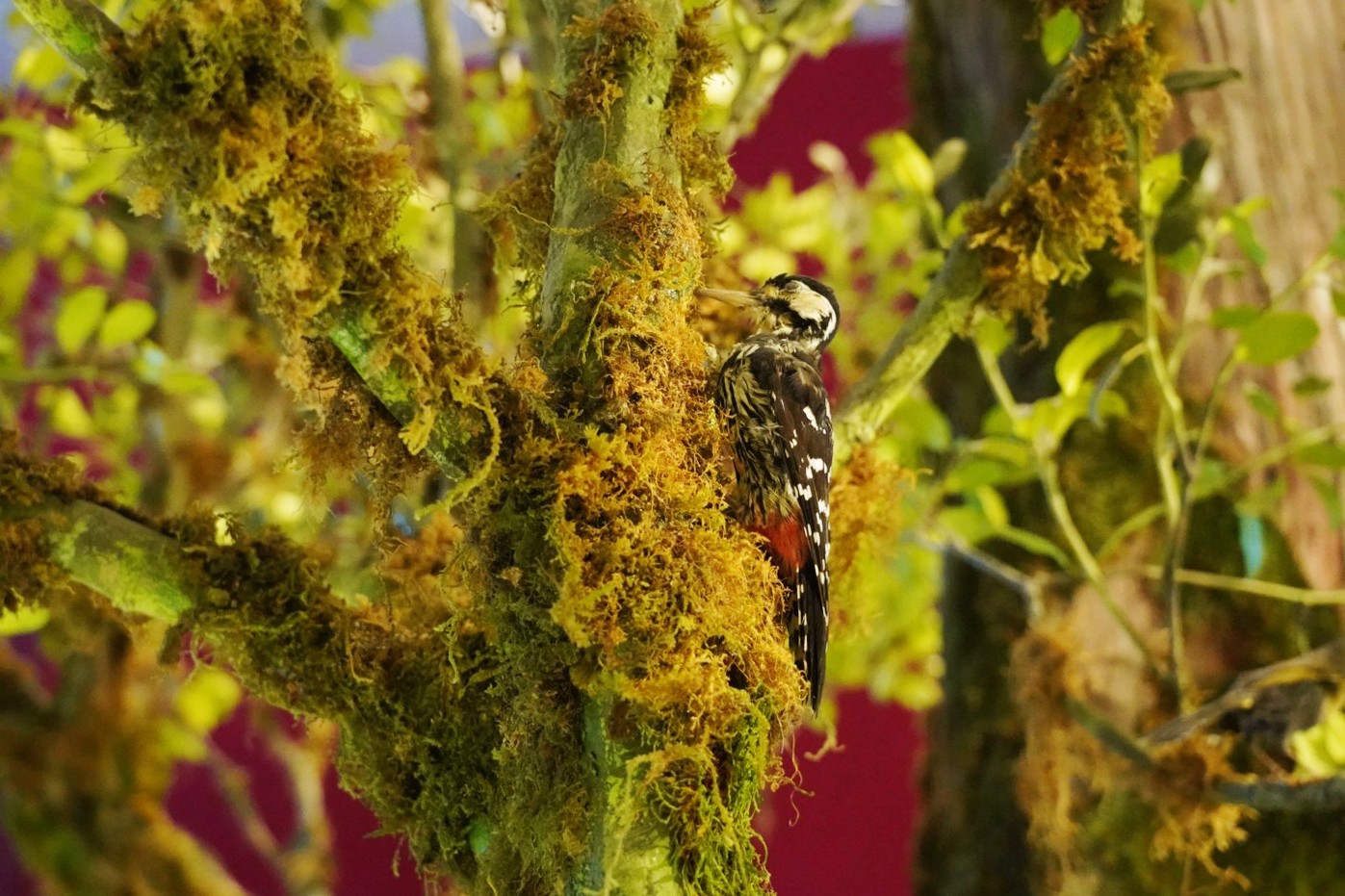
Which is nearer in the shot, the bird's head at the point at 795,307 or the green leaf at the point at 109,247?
the bird's head at the point at 795,307

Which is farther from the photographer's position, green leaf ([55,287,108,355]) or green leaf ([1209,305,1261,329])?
green leaf ([55,287,108,355])

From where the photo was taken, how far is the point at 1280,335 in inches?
65.4

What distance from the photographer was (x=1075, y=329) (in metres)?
2.40

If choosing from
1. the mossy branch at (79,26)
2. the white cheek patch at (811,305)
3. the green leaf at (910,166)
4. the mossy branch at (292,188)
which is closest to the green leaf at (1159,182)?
the green leaf at (910,166)

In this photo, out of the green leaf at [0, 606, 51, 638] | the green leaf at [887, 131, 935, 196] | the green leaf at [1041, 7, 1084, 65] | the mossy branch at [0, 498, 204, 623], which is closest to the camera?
the mossy branch at [0, 498, 204, 623]

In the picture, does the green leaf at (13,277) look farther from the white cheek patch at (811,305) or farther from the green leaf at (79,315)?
the white cheek patch at (811,305)

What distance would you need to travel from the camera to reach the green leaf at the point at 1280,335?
165 centimetres

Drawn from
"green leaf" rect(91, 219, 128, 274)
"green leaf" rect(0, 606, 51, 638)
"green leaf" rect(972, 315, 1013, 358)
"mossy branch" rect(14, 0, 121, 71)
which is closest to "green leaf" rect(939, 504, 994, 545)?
"green leaf" rect(972, 315, 1013, 358)

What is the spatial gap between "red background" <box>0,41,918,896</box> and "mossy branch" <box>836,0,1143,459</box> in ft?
7.80

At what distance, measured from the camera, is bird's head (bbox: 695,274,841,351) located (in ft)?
5.26

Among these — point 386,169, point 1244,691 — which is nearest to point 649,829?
point 386,169

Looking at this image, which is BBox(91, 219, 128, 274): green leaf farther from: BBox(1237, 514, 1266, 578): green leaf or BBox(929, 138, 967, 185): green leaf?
BBox(1237, 514, 1266, 578): green leaf

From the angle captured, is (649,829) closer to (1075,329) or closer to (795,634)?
(795,634)

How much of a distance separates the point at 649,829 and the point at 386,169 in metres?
0.57
